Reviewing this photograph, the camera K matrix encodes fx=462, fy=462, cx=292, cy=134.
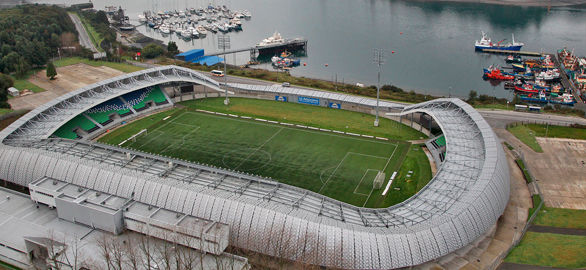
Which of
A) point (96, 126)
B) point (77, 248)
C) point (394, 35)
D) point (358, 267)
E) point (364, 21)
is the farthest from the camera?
point (364, 21)

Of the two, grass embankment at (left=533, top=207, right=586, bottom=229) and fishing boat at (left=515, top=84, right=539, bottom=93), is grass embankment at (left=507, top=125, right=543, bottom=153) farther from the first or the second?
fishing boat at (left=515, top=84, right=539, bottom=93)

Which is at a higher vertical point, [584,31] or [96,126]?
[584,31]

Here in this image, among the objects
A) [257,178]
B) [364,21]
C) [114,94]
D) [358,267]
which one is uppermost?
[364,21]

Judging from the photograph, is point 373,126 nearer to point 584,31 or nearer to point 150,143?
point 150,143

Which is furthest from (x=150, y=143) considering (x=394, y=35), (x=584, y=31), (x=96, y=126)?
(x=584, y=31)

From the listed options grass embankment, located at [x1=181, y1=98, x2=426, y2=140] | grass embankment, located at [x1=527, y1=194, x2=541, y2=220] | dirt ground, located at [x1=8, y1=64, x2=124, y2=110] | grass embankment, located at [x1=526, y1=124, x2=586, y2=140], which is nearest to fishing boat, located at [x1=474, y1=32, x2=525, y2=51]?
grass embankment, located at [x1=526, y1=124, x2=586, y2=140]

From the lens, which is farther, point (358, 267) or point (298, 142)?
point (298, 142)

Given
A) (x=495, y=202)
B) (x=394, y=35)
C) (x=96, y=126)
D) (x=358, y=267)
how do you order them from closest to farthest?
(x=358, y=267), (x=495, y=202), (x=96, y=126), (x=394, y=35)
